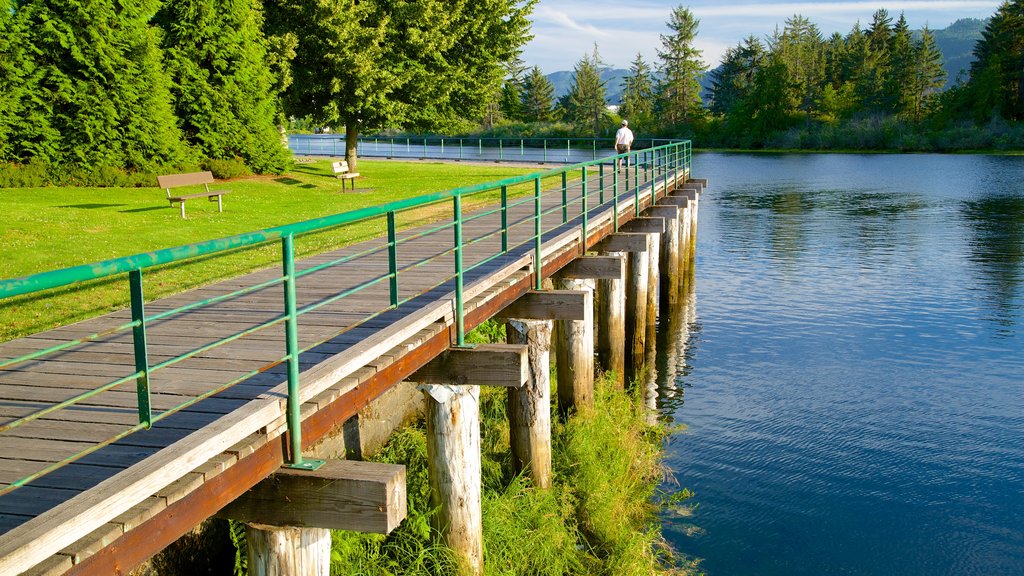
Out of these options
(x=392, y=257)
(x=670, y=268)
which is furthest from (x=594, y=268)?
(x=670, y=268)

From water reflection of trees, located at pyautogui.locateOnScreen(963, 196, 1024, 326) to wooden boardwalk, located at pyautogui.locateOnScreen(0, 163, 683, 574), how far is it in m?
16.0

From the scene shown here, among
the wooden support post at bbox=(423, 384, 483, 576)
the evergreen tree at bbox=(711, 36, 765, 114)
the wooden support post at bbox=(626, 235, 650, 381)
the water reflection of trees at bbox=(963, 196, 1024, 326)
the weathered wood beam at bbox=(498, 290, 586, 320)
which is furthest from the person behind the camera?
the evergreen tree at bbox=(711, 36, 765, 114)

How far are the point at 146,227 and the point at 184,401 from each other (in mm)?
11464

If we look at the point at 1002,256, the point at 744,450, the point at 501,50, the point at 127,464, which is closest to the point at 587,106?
the point at 501,50

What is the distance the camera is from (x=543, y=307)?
9.27 m

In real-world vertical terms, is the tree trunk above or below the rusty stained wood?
above

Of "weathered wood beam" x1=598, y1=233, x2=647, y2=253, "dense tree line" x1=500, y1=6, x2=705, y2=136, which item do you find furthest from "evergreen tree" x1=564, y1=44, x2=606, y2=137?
"weathered wood beam" x1=598, y1=233, x2=647, y2=253

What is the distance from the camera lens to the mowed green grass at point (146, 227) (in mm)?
9789

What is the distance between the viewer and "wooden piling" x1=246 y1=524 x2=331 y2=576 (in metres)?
4.82

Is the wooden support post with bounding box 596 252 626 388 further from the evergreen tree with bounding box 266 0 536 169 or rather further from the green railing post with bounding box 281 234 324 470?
the evergreen tree with bounding box 266 0 536 169

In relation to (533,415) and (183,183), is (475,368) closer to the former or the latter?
(533,415)

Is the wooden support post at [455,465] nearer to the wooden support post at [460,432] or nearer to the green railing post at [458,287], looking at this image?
the wooden support post at [460,432]

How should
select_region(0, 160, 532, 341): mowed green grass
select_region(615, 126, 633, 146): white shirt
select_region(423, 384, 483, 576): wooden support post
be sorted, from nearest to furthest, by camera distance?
select_region(423, 384, 483, 576): wooden support post → select_region(0, 160, 532, 341): mowed green grass → select_region(615, 126, 633, 146): white shirt

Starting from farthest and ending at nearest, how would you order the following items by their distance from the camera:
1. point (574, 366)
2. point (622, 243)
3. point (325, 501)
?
point (622, 243), point (574, 366), point (325, 501)
